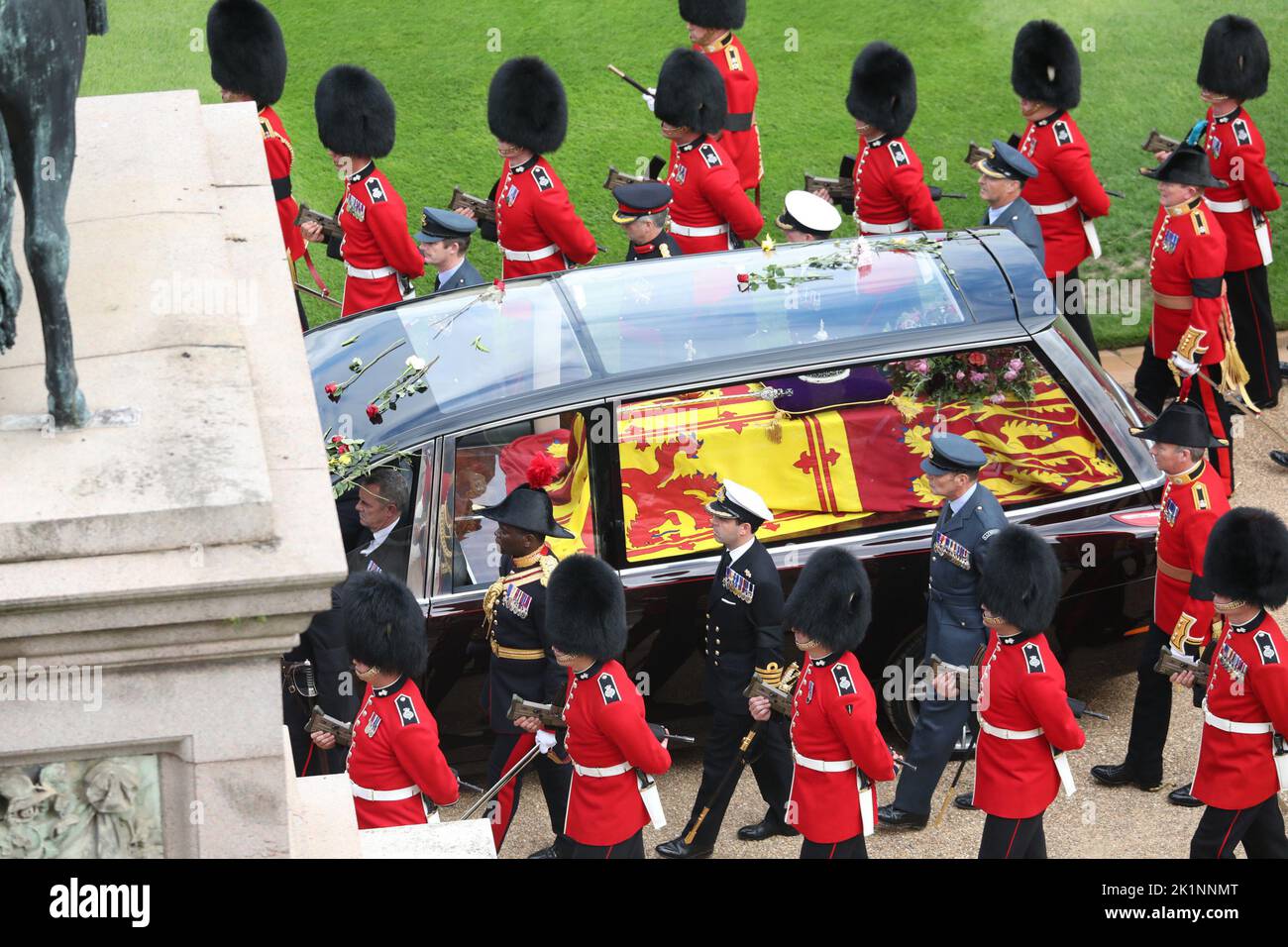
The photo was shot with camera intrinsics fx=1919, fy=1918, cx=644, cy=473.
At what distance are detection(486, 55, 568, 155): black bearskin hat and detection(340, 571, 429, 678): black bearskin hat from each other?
4259 mm

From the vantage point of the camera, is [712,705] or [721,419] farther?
[721,419]

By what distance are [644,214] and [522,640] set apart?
330 centimetres

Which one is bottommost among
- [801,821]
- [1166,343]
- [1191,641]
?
[801,821]

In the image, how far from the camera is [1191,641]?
20.6 ft

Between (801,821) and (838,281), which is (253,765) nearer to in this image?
(801,821)

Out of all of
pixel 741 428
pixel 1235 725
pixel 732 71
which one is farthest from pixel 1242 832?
pixel 732 71

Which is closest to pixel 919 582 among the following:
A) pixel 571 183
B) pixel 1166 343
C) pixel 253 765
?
pixel 1166 343

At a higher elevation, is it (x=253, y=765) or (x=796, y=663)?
(x=253, y=765)

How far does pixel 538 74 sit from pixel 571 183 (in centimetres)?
248

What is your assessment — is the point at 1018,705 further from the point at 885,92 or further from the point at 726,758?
the point at 885,92

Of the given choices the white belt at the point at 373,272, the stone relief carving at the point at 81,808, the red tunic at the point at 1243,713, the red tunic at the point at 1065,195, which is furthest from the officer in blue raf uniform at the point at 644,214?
the stone relief carving at the point at 81,808

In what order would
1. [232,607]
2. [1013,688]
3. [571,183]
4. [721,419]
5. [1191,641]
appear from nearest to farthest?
[232,607], [1013,688], [1191,641], [721,419], [571,183]

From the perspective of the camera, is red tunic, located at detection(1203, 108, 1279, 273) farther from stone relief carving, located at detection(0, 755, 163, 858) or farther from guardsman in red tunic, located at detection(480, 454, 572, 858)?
stone relief carving, located at detection(0, 755, 163, 858)

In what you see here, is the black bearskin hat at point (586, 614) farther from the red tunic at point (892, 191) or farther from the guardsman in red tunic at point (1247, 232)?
the guardsman in red tunic at point (1247, 232)
